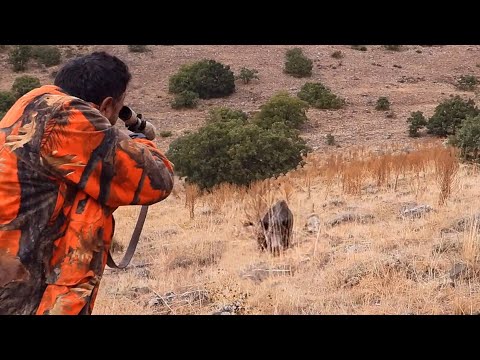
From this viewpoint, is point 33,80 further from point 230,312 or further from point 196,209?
point 230,312

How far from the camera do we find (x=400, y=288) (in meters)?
4.00

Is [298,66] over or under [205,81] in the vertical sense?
over

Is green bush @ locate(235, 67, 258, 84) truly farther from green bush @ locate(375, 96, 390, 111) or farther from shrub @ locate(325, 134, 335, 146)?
shrub @ locate(325, 134, 335, 146)

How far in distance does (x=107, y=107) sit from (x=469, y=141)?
30.3ft

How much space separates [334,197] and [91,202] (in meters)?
6.20

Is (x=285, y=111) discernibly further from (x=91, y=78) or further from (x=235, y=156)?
(x=91, y=78)

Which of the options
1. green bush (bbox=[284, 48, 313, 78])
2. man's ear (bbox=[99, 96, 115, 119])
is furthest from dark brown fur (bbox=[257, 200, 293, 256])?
green bush (bbox=[284, 48, 313, 78])

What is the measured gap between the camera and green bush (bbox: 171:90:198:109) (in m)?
25.1

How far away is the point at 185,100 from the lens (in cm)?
2520

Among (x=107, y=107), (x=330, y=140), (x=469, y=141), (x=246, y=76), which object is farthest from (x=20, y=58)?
(x=107, y=107)

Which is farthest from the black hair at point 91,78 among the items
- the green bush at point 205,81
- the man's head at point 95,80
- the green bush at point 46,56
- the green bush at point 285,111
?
the green bush at point 46,56

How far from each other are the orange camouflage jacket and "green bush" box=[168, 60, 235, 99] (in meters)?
24.2

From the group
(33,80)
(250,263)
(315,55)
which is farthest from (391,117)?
(250,263)

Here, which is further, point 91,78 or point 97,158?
point 91,78
